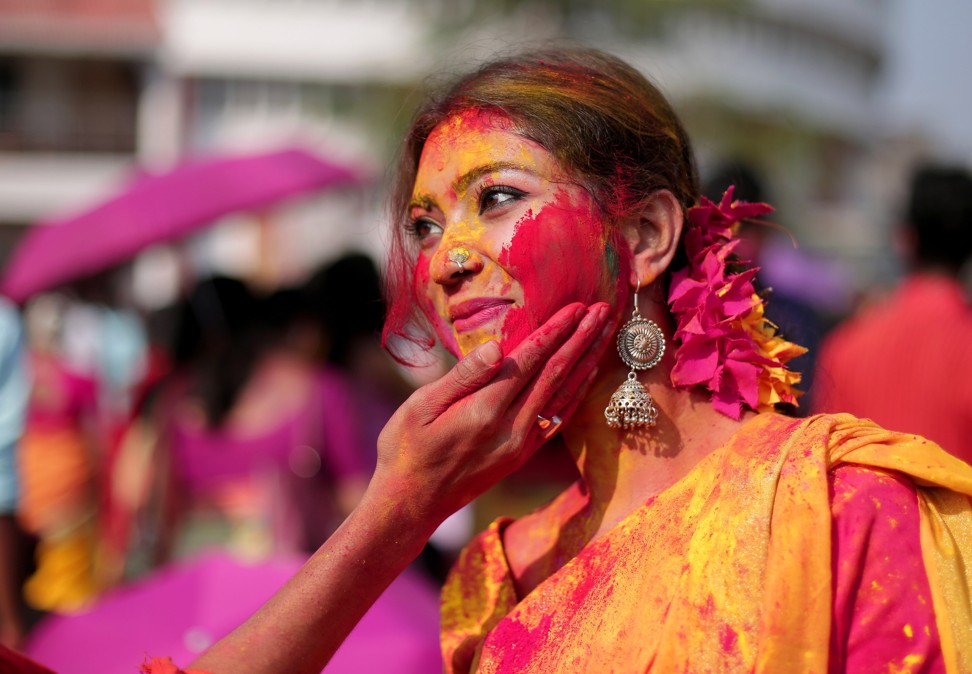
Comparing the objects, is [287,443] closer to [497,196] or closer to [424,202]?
[424,202]

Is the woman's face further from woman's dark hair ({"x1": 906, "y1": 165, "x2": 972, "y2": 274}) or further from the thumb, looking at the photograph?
woman's dark hair ({"x1": 906, "y1": 165, "x2": 972, "y2": 274})

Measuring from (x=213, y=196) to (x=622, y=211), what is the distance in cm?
508

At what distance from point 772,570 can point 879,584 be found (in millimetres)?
150

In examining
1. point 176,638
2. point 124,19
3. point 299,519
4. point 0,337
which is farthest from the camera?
point 124,19

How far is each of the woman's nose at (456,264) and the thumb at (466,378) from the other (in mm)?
213

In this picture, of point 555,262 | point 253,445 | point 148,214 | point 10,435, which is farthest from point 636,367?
point 148,214

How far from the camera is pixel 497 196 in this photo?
2199mm

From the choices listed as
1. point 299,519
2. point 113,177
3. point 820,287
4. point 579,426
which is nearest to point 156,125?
point 113,177

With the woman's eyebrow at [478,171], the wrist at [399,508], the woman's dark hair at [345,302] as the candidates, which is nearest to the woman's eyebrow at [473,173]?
the woman's eyebrow at [478,171]

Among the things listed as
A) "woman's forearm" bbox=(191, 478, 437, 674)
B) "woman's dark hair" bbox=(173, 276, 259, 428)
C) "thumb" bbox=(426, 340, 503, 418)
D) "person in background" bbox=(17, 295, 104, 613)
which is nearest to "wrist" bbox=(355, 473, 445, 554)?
"woman's forearm" bbox=(191, 478, 437, 674)

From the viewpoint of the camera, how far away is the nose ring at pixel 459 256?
7.14 ft

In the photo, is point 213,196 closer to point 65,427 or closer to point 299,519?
point 65,427

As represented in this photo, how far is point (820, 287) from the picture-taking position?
9828 mm

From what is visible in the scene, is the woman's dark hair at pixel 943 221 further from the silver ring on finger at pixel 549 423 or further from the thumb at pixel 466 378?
the thumb at pixel 466 378
